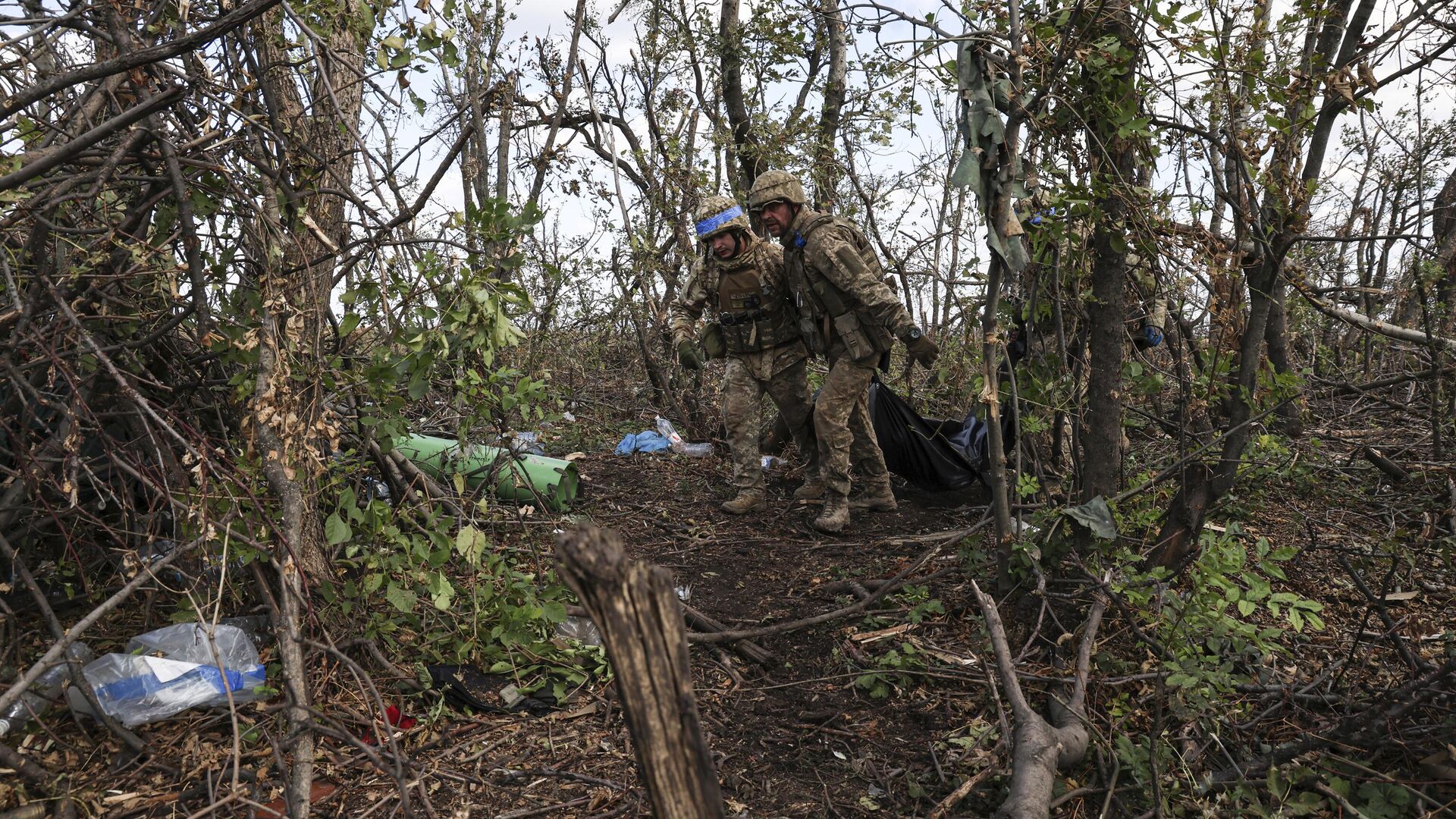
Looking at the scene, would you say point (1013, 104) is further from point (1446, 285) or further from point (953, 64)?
point (1446, 285)

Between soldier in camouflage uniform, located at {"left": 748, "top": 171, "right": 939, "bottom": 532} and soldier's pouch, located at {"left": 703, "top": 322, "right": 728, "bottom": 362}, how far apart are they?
0.56m

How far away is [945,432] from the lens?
5.88m

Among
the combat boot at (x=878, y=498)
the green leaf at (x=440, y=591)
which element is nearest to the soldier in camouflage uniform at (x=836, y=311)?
the combat boot at (x=878, y=498)

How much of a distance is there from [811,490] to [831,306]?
131 cm

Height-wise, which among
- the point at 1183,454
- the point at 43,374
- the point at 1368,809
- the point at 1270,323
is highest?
the point at 43,374

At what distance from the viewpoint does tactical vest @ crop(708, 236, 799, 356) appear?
5.55 m

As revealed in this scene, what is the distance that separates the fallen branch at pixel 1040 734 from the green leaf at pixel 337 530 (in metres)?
2.02

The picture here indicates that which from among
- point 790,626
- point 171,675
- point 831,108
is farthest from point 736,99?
point 171,675

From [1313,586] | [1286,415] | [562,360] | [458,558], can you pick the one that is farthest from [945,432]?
[562,360]

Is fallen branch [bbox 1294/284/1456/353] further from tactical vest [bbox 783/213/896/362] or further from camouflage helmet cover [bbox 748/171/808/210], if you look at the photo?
camouflage helmet cover [bbox 748/171/808/210]

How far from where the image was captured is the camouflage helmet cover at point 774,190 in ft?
17.2

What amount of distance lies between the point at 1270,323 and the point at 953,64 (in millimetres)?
2974

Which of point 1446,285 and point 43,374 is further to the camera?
point 1446,285

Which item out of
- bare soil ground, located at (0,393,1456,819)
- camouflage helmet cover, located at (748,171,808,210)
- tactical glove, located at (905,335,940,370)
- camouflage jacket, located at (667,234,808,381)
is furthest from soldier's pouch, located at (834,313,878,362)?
bare soil ground, located at (0,393,1456,819)
